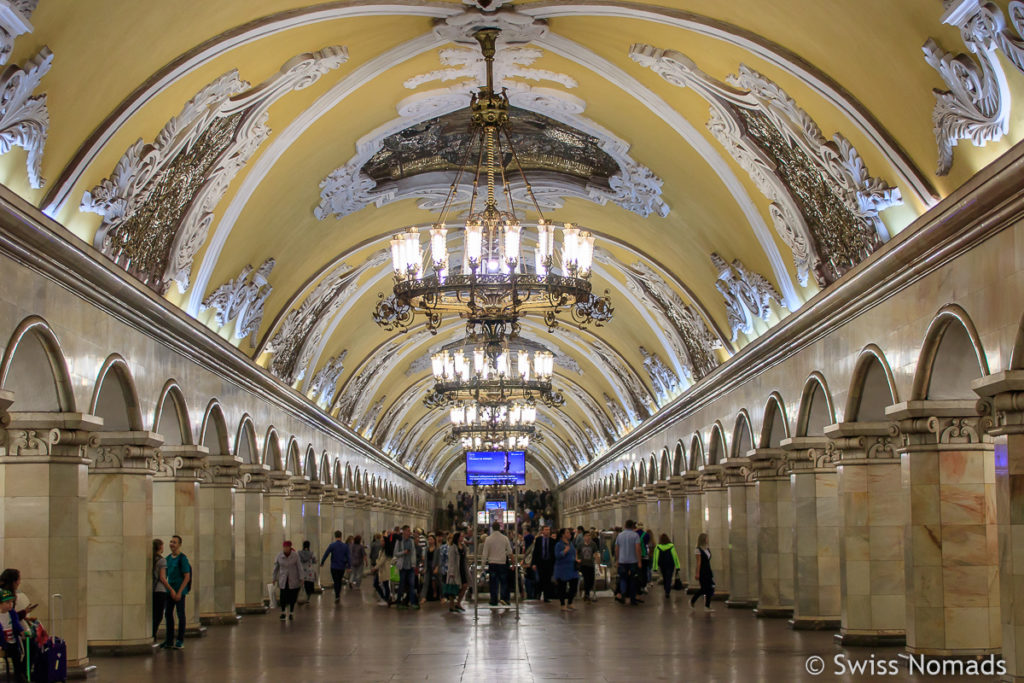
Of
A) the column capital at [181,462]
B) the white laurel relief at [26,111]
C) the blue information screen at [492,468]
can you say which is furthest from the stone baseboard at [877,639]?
the blue information screen at [492,468]

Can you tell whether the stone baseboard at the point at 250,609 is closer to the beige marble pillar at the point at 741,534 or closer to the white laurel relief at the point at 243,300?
the white laurel relief at the point at 243,300

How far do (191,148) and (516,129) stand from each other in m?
5.03

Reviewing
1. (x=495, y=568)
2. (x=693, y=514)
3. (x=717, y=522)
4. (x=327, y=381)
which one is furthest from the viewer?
(x=327, y=381)

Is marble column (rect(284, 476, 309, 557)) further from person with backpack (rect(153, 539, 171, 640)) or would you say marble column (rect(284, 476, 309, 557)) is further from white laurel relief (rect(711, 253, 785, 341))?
white laurel relief (rect(711, 253, 785, 341))

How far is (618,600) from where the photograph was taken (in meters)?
22.6

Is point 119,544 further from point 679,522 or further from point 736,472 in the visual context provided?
point 679,522

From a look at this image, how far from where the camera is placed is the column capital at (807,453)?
15.7 meters

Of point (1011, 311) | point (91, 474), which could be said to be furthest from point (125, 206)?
point (1011, 311)

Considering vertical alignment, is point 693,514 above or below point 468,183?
below

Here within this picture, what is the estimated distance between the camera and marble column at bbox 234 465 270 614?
65.4 ft

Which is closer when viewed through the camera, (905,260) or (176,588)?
(905,260)

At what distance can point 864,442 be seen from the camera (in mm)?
13820

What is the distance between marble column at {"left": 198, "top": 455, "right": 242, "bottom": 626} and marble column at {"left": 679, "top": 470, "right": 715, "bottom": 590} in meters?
10.0

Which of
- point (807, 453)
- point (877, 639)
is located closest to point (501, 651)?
point (877, 639)
